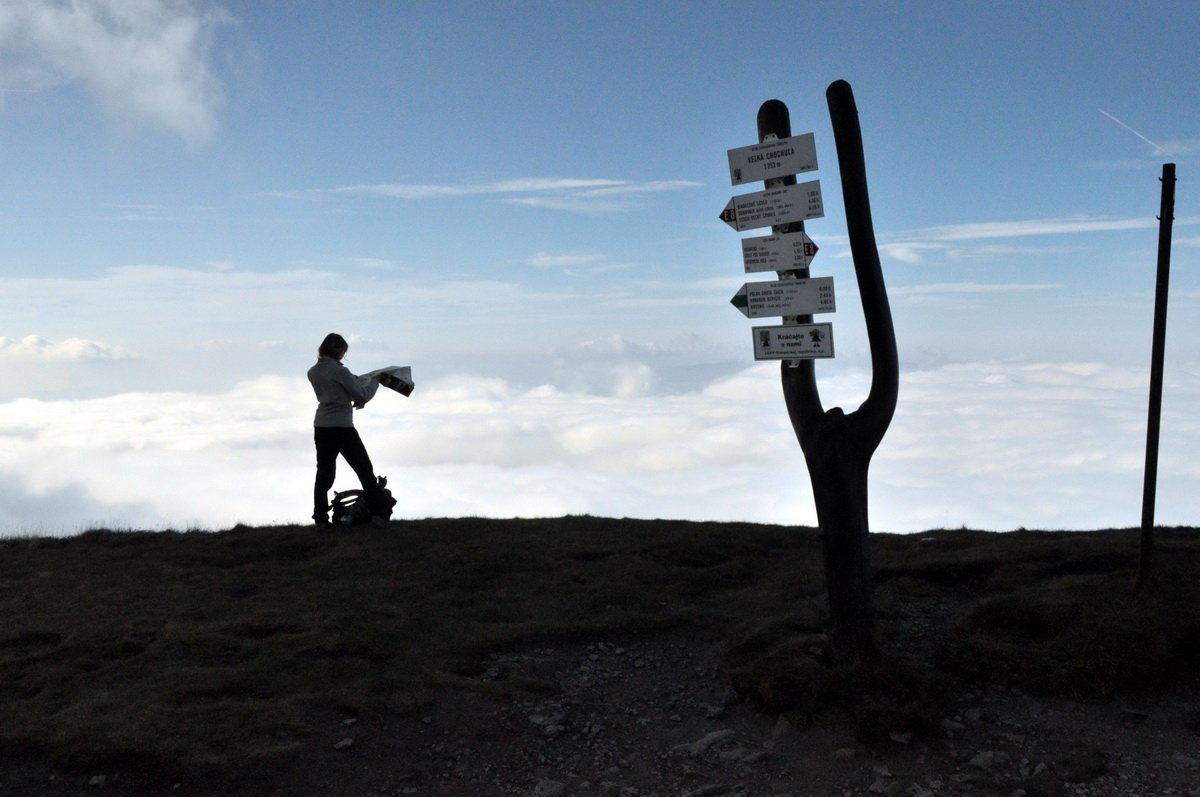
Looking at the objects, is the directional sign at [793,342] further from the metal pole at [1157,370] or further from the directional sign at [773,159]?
the metal pole at [1157,370]

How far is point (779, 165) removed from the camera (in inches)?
291

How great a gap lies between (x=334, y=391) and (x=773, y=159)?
712 cm

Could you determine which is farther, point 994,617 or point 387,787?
point 994,617

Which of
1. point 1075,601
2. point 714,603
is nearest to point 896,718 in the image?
point 1075,601

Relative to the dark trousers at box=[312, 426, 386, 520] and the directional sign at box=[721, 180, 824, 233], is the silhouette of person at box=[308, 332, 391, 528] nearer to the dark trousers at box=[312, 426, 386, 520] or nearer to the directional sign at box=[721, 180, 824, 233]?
the dark trousers at box=[312, 426, 386, 520]

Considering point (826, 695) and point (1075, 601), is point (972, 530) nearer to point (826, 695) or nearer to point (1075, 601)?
point (1075, 601)

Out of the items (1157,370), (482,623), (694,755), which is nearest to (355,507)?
(482,623)

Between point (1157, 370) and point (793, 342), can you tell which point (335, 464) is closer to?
point (793, 342)

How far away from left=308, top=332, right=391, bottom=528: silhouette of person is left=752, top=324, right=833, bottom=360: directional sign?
6564mm

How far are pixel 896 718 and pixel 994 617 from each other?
1.85 meters

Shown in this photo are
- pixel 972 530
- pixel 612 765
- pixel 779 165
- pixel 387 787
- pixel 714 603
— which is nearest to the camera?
pixel 387 787

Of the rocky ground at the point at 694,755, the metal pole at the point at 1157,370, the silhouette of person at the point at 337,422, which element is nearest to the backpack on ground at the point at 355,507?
the silhouette of person at the point at 337,422

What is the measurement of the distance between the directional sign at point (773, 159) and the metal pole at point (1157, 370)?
120 inches

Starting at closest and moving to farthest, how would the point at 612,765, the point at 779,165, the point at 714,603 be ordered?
1. the point at 612,765
2. the point at 779,165
3. the point at 714,603
